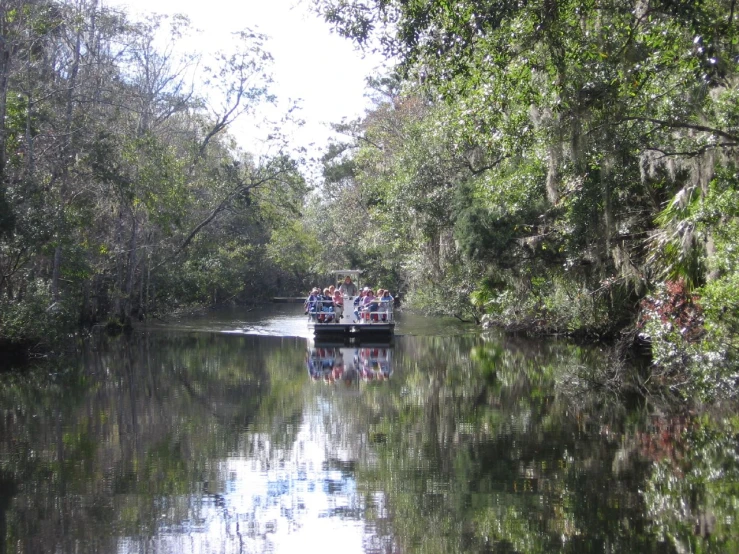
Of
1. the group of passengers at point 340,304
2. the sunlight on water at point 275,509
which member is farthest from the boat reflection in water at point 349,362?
the sunlight on water at point 275,509

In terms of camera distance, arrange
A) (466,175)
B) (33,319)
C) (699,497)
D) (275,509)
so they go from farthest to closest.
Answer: (466,175) < (33,319) < (699,497) < (275,509)

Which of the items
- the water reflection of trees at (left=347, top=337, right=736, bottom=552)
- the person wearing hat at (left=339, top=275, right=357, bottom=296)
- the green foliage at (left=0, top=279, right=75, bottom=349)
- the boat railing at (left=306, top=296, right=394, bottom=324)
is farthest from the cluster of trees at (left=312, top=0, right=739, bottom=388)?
the green foliage at (left=0, top=279, right=75, bottom=349)

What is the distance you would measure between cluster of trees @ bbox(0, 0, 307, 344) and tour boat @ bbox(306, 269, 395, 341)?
625 cm

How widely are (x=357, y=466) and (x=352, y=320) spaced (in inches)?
727

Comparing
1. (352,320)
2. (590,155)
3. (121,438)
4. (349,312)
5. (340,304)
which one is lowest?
(121,438)

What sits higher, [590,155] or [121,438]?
[590,155]

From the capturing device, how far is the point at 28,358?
66.2ft

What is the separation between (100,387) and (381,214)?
14381 millimetres

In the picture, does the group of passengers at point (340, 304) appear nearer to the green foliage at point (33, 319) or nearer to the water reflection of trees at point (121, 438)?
the water reflection of trees at point (121, 438)

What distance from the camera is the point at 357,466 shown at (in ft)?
29.2

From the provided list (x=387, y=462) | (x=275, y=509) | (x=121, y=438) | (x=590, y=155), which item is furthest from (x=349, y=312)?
(x=275, y=509)

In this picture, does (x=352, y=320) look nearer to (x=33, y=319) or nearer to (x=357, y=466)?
(x=33, y=319)

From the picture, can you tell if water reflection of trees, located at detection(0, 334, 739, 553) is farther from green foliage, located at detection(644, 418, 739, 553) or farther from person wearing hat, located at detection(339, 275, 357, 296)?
person wearing hat, located at detection(339, 275, 357, 296)

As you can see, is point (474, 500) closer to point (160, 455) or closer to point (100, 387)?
point (160, 455)
